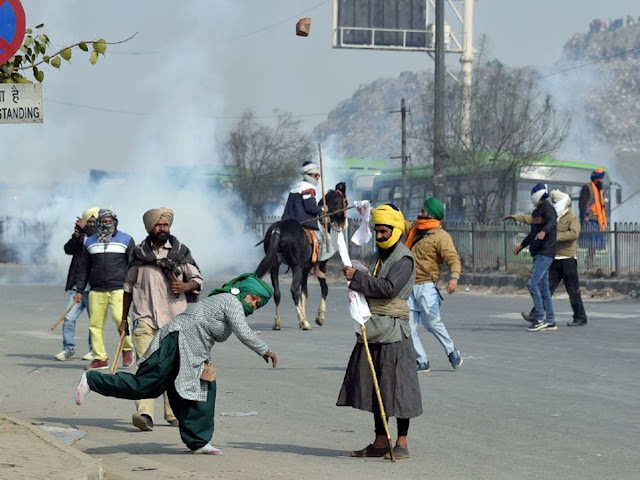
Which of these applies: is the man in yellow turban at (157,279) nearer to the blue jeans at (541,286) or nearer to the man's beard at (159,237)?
the man's beard at (159,237)

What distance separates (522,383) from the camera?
12.4m

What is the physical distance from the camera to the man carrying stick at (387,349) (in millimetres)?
8539

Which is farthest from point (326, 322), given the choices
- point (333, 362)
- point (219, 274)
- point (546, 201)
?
point (219, 274)

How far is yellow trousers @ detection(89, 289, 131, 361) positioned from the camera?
1335 centimetres

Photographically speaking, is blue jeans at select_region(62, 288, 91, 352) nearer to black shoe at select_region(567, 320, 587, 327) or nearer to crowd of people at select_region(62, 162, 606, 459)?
crowd of people at select_region(62, 162, 606, 459)

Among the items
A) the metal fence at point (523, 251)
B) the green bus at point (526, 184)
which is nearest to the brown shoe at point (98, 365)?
the metal fence at point (523, 251)

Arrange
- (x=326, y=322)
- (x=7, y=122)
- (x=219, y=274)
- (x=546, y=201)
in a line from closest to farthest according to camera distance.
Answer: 1. (x=7, y=122)
2. (x=546, y=201)
3. (x=326, y=322)
4. (x=219, y=274)

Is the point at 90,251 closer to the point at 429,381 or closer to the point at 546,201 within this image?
the point at 429,381

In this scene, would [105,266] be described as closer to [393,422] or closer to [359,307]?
[393,422]

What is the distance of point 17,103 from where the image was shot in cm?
861

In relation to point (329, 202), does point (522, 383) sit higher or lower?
lower

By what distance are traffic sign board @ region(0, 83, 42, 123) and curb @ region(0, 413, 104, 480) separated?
6.57 feet

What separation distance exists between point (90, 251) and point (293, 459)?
5348 millimetres

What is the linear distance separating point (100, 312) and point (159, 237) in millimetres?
3726
